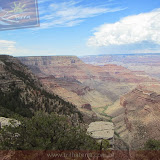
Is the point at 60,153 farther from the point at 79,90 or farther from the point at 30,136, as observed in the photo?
the point at 79,90

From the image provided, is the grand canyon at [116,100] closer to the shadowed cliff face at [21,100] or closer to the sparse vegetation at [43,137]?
the shadowed cliff face at [21,100]

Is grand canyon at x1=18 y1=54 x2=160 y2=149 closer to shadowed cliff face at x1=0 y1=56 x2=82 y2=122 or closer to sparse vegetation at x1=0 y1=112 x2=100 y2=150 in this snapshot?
shadowed cliff face at x1=0 y1=56 x2=82 y2=122

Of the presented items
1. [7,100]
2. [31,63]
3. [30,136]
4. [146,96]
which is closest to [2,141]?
[30,136]

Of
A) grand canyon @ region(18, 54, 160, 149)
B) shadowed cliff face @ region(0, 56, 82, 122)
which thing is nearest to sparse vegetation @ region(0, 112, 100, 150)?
grand canyon @ region(18, 54, 160, 149)

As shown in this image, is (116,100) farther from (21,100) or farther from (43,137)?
(43,137)

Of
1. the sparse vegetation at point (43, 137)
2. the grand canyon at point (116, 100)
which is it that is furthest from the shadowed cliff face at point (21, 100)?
the sparse vegetation at point (43, 137)

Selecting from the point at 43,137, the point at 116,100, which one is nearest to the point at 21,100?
the point at 43,137

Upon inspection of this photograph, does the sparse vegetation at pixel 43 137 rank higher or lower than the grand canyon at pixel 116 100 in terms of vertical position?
higher

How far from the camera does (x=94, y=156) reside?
37.2ft

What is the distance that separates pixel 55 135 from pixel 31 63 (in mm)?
170343

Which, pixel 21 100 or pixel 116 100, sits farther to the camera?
pixel 116 100

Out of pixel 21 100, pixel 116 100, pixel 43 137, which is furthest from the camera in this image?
pixel 116 100

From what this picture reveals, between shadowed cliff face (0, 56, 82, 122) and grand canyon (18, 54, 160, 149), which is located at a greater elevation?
shadowed cliff face (0, 56, 82, 122)

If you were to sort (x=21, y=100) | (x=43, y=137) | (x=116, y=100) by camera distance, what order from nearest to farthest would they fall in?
(x=43, y=137)
(x=21, y=100)
(x=116, y=100)
